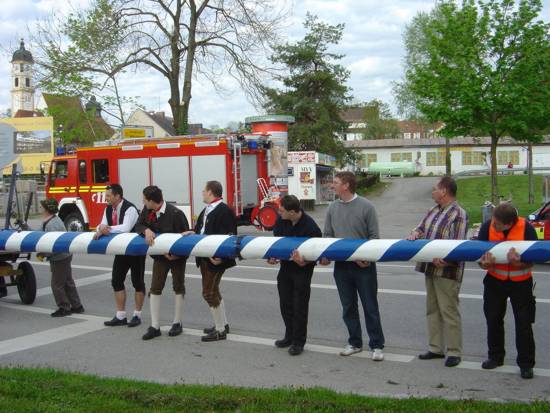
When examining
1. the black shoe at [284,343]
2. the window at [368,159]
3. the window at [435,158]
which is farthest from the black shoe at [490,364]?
the window at [368,159]

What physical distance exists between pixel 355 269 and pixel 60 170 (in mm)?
16675

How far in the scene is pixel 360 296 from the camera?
6.68 meters

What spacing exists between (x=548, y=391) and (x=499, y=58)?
16.5 metres

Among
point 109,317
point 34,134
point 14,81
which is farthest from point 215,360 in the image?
point 14,81

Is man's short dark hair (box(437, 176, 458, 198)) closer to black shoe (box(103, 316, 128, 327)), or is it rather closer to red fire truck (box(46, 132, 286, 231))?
black shoe (box(103, 316, 128, 327))

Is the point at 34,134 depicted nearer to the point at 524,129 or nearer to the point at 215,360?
the point at 524,129

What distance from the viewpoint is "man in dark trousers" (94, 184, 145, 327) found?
8312 mm

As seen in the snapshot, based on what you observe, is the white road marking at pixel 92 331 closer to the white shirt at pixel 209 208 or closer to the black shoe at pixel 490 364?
the black shoe at pixel 490 364

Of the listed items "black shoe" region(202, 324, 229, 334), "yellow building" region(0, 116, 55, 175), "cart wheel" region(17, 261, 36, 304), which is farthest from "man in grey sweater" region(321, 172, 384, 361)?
"yellow building" region(0, 116, 55, 175)

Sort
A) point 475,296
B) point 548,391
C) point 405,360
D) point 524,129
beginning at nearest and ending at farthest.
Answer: point 548,391 → point 405,360 → point 475,296 → point 524,129

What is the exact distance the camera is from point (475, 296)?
9844mm

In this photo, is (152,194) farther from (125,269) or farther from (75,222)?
(75,222)

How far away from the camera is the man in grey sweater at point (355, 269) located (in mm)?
6664

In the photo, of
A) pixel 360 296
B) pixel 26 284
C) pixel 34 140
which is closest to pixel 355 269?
pixel 360 296
